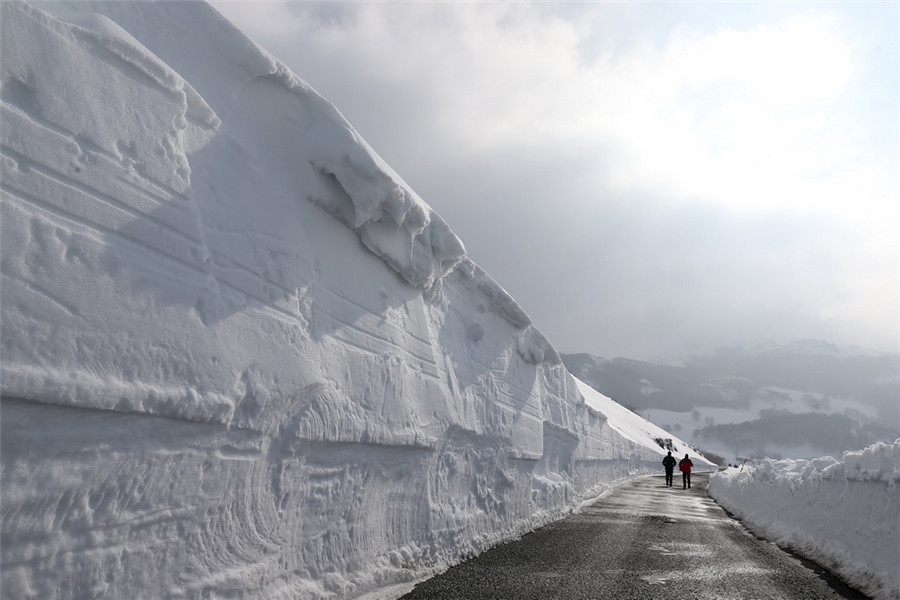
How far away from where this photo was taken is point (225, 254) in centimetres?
425

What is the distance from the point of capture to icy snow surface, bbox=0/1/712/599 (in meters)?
2.94

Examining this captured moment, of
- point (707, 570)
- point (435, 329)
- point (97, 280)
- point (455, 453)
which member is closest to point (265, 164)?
point (97, 280)

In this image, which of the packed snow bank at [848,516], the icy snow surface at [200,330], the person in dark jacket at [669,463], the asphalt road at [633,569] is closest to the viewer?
the icy snow surface at [200,330]

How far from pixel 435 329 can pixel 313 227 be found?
114 inches

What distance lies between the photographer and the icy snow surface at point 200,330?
2.94 meters

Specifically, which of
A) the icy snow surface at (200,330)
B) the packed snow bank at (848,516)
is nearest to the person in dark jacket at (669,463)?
the packed snow bank at (848,516)

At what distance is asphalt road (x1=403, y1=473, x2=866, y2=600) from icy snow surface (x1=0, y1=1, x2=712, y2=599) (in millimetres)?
705

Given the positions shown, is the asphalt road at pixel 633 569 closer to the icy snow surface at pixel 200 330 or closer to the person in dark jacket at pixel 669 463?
the icy snow surface at pixel 200 330

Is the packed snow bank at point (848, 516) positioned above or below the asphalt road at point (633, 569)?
above

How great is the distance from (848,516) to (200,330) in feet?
27.4

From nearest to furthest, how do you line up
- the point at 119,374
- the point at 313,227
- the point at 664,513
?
the point at 119,374
the point at 313,227
the point at 664,513

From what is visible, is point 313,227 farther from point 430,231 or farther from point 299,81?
point 430,231

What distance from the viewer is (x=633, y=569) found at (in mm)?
6871

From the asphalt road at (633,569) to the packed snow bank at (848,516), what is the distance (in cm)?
33
